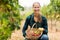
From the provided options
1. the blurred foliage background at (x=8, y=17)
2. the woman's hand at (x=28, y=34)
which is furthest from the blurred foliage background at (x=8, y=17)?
the woman's hand at (x=28, y=34)

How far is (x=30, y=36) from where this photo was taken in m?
4.61

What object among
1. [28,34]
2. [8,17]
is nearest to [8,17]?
[8,17]

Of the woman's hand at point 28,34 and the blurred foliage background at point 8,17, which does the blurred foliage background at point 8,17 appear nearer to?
the blurred foliage background at point 8,17

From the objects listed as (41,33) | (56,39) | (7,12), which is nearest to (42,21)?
(41,33)

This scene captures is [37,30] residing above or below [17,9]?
below

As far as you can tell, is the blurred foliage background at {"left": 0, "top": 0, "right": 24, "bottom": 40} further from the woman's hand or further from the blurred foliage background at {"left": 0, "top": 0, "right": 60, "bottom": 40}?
the woman's hand

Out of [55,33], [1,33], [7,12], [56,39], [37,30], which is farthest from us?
[55,33]

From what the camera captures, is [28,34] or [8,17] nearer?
[8,17]

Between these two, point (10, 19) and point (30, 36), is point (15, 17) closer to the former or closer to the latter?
point (10, 19)

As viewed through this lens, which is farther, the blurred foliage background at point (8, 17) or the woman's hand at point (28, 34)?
the woman's hand at point (28, 34)

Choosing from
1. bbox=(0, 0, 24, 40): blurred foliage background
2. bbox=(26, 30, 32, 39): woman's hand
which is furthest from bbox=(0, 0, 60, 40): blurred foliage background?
bbox=(26, 30, 32, 39): woman's hand

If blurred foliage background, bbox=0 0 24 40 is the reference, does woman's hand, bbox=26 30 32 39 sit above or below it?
below

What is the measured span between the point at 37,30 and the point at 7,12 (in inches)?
31.8

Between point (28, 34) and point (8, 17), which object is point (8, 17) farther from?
point (28, 34)
